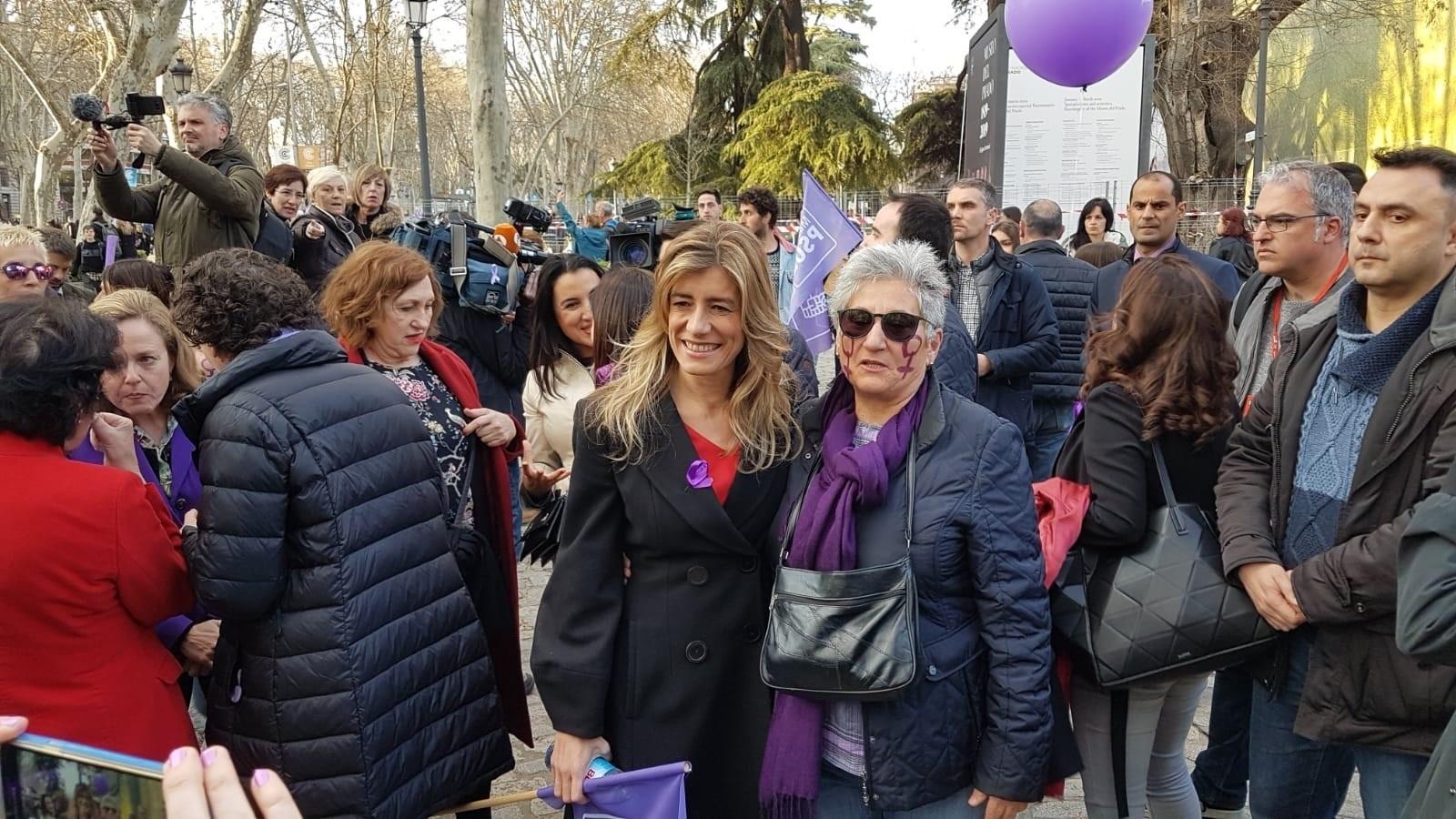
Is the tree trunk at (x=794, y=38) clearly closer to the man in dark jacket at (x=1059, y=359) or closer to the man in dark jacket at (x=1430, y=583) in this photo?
the man in dark jacket at (x=1059, y=359)

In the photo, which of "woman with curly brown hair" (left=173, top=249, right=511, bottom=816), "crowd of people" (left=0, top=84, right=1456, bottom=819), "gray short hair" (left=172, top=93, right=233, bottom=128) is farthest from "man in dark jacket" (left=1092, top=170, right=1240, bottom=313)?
"gray short hair" (left=172, top=93, right=233, bottom=128)

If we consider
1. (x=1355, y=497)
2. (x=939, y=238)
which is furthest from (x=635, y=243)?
(x=1355, y=497)

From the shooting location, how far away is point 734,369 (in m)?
2.33

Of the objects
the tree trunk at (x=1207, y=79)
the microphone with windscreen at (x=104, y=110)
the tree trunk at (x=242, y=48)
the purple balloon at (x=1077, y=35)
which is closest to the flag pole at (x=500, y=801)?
the microphone with windscreen at (x=104, y=110)

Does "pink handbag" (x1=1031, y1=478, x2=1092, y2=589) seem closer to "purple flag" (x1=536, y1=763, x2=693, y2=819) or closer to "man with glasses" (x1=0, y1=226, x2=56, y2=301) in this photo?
"purple flag" (x1=536, y1=763, x2=693, y2=819)

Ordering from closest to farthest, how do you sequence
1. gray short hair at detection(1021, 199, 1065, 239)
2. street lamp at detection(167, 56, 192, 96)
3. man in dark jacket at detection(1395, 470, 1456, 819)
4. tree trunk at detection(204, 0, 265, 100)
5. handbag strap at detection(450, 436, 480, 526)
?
man in dark jacket at detection(1395, 470, 1456, 819) → handbag strap at detection(450, 436, 480, 526) → gray short hair at detection(1021, 199, 1065, 239) → street lamp at detection(167, 56, 192, 96) → tree trunk at detection(204, 0, 265, 100)

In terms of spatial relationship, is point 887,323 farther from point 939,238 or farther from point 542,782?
point 542,782

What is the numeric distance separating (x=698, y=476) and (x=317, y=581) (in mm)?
934

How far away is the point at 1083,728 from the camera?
2.70 metres

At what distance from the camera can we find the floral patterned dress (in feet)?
10.5

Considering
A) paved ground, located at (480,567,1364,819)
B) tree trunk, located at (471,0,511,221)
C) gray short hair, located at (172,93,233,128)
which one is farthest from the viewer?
tree trunk, located at (471,0,511,221)

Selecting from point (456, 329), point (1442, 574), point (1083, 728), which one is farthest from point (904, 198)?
point (1442, 574)

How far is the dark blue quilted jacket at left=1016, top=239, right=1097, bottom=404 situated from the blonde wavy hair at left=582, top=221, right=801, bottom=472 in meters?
3.24

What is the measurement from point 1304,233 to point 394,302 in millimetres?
2922
